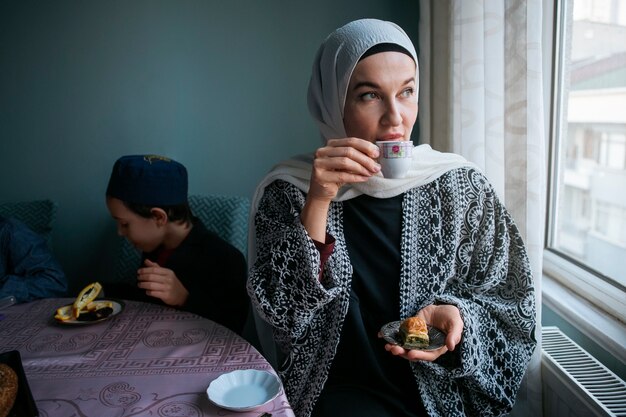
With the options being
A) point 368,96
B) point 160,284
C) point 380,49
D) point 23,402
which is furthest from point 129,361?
point 380,49

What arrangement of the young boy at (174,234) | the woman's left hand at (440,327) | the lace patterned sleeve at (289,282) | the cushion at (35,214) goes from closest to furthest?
the woman's left hand at (440,327), the lace patterned sleeve at (289,282), the young boy at (174,234), the cushion at (35,214)

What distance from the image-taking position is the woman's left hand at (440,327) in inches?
39.6

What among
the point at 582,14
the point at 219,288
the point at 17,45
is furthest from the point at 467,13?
the point at 17,45

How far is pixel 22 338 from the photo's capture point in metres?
1.22

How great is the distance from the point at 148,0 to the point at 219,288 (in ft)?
4.71

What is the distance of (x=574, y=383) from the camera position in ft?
4.12

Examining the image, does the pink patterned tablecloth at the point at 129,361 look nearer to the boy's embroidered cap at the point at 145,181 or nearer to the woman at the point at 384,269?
the woman at the point at 384,269

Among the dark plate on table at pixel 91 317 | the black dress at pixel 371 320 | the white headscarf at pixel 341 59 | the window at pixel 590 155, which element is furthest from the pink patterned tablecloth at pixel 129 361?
the window at pixel 590 155

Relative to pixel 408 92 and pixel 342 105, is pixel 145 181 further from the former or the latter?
pixel 408 92

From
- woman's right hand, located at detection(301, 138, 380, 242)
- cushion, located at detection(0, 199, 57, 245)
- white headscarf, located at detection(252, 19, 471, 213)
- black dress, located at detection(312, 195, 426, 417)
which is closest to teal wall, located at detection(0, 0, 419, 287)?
cushion, located at detection(0, 199, 57, 245)

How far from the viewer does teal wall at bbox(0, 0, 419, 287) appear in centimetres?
228

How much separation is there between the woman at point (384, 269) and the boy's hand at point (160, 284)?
0.34 meters

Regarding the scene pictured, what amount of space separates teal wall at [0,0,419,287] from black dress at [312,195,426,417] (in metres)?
1.20

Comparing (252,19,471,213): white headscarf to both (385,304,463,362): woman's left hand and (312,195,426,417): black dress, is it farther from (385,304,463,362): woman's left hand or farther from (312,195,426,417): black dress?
(385,304,463,362): woman's left hand
